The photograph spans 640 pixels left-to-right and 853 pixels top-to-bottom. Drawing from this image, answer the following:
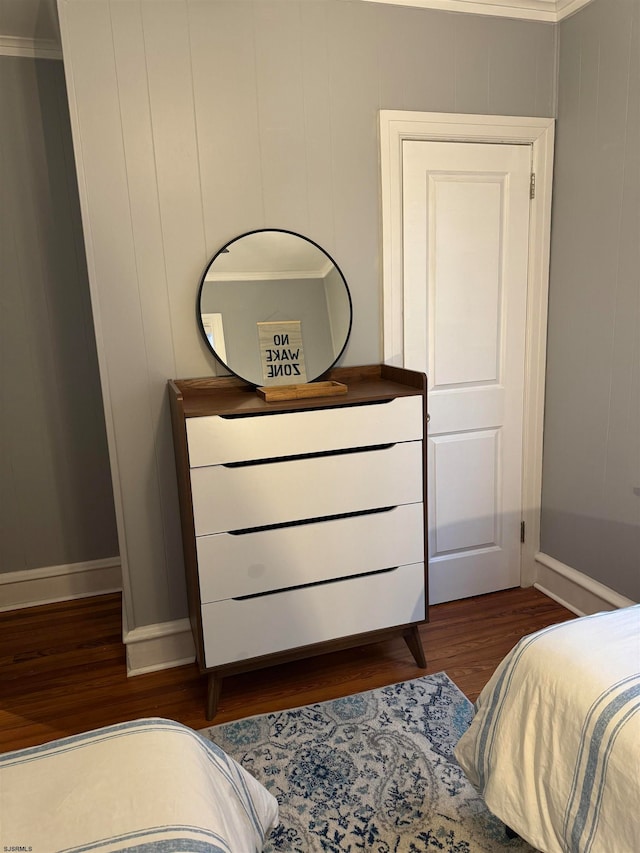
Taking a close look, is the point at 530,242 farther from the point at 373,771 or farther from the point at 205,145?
the point at 373,771

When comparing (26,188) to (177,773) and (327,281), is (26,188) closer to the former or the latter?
(327,281)

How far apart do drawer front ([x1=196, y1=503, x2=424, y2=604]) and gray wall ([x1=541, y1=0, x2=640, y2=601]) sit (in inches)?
31.6

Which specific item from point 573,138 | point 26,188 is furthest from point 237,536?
point 573,138

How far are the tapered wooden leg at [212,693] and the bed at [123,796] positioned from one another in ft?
2.81

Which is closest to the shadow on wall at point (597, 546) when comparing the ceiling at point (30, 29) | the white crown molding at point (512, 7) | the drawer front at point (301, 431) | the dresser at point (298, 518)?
the dresser at point (298, 518)

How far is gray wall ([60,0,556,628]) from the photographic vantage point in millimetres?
1956

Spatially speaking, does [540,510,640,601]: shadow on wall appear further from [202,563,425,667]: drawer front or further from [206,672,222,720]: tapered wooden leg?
[206,672,222,720]: tapered wooden leg

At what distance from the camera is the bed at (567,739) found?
105cm

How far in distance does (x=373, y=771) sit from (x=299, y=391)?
115 cm

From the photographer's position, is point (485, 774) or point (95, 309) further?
point (95, 309)

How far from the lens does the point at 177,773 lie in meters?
0.99

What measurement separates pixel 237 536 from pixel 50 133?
1.87m

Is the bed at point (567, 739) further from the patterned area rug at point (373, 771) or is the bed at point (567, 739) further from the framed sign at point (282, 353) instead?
the framed sign at point (282, 353)

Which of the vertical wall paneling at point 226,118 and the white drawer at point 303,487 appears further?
the vertical wall paneling at point 226,118
